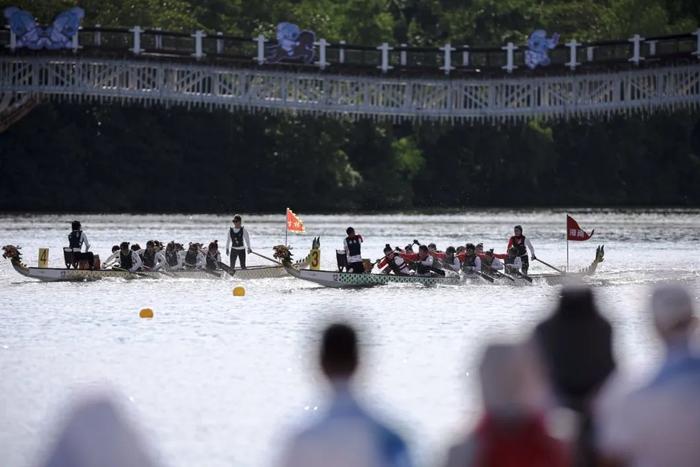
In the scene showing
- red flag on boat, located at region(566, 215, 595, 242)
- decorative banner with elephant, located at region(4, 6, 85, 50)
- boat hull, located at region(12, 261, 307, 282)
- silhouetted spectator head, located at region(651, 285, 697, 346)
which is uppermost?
decorative banner with elephant, located at region(4, 6, 85, 50)

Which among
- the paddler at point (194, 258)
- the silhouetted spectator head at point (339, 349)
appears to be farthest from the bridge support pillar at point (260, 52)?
the silhouetted spectator head at point (339, 349)

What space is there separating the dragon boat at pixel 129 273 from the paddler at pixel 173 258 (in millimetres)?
143

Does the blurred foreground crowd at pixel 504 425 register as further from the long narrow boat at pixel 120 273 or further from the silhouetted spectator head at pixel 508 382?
the long narrow boat at pixel 120 273

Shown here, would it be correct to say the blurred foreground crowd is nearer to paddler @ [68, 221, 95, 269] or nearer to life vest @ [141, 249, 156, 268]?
paddler @ [68, 221, 95, 269]

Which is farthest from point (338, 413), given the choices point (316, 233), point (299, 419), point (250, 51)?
point (250, 51)

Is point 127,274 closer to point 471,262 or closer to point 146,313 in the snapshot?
point 146,313

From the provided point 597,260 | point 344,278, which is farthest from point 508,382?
point 597,260

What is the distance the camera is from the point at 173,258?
50219 millimetres

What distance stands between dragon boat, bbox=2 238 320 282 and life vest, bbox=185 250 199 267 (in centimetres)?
20

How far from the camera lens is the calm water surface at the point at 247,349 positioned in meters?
23.2

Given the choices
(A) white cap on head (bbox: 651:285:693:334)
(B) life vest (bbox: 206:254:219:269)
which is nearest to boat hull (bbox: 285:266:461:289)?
(B) life vest (bbox: 206:254:219:269)

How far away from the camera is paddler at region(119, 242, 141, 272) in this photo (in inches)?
1945

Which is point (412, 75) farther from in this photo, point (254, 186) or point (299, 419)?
point (299, 419)

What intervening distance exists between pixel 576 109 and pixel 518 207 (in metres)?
39.6
